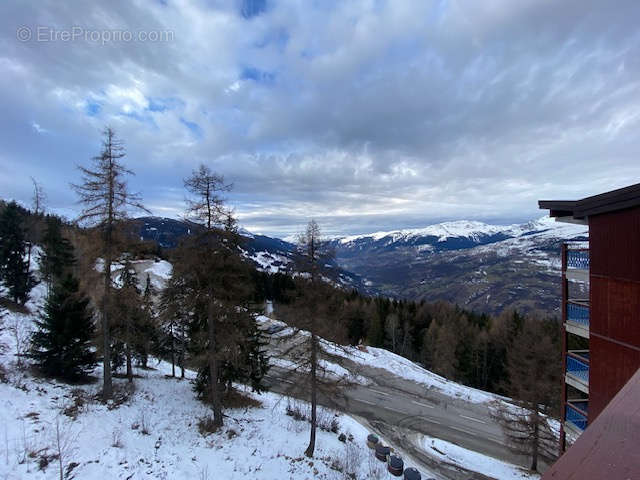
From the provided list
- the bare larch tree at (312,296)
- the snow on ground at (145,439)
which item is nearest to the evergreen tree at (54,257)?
the snow on ground at (145,439)

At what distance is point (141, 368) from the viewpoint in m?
27.2

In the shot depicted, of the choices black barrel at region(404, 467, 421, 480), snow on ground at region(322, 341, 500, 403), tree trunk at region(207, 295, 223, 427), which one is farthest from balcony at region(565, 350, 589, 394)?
snow on ground at region(322, 341, 500, 403)

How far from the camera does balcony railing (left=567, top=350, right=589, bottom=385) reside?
1019 cm

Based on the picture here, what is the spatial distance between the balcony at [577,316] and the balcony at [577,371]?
0.92 metres

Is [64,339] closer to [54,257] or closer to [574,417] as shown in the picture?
[54,257]

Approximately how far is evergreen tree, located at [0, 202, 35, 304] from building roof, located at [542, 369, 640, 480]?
3973 cm

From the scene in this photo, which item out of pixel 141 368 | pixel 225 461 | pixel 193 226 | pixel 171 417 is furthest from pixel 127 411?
pixel 141 368

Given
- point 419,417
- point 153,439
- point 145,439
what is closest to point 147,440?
point 145,439

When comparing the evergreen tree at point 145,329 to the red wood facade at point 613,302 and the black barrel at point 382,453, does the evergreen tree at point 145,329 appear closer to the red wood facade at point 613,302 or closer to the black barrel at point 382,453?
the black barrel at point 382,453

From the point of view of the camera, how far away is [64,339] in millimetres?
15984

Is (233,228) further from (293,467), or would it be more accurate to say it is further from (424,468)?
(424,468)

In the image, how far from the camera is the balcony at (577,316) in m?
10.2

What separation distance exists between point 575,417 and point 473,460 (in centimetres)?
1322

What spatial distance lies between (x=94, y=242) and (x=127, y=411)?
8.04 meters
